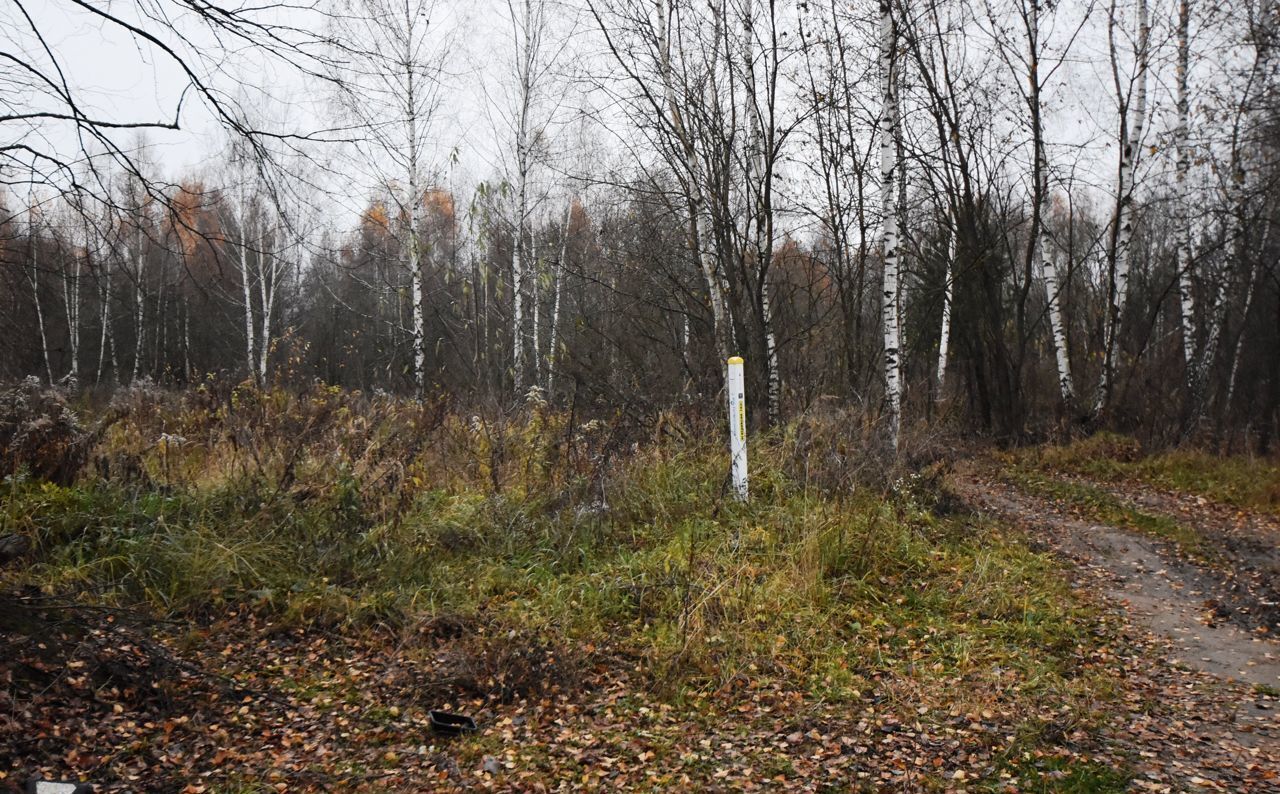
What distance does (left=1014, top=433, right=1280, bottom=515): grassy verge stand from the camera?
30.4 feet

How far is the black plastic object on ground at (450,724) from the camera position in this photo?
391 centimetres

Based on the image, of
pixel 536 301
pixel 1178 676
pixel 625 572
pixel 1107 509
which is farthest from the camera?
pixel 536 301

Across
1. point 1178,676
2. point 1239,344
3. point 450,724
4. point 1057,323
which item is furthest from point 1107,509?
point 1239,344

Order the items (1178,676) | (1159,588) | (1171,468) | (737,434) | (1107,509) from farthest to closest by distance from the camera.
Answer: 1. (1171,468)
2. (1107,509)
3. (737,434)
4. (1159,588)
5. (1178,676)

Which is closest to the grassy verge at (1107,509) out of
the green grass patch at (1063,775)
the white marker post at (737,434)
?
the white marker post at (737,434)

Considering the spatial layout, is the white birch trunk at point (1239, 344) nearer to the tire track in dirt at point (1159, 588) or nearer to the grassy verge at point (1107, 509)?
the grassy verge at point (1107, 509)

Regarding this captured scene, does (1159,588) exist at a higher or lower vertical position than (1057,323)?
lower

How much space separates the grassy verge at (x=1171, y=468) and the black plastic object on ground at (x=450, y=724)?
8827 millimetres

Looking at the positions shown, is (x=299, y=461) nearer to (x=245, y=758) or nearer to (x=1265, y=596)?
(x=245, y=758)

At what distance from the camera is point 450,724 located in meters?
3.93

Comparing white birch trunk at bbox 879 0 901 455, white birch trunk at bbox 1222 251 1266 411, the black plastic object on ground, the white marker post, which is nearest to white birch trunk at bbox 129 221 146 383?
the black plastic object on ground

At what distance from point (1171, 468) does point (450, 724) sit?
10.3 m

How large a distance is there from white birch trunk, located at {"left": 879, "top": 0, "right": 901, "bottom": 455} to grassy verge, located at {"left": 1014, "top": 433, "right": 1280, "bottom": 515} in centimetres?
356

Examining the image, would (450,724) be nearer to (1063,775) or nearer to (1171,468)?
(1063,775)
